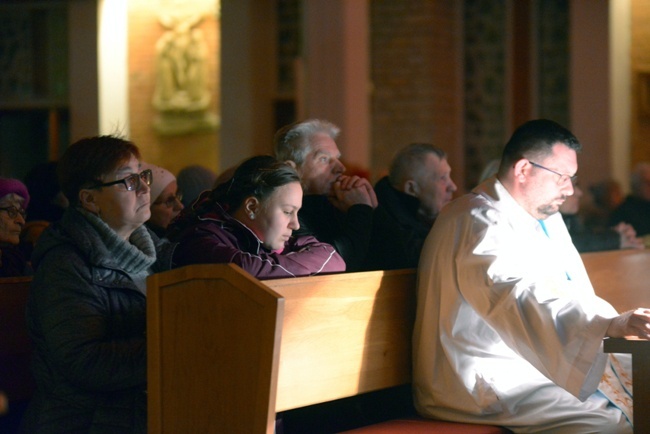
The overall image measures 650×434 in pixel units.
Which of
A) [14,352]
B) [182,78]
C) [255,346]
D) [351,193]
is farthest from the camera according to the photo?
[182,78]

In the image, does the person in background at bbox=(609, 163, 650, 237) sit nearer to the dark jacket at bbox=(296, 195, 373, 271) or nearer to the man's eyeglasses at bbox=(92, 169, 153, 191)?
the dark jacket at bbox=(296, 195, 373, 271)

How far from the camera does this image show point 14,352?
3.69 meters

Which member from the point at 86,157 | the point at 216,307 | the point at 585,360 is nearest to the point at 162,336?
the point at 216,307

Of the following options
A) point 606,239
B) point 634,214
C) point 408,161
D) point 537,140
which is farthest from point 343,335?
point 634,214

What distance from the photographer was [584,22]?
930 centimetres

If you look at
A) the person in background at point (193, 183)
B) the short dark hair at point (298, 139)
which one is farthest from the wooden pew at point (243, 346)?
the person in background at point (193, 183)

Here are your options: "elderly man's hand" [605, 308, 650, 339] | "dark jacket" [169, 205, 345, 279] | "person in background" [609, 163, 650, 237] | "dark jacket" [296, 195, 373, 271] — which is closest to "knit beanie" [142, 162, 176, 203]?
"dark jacket" [296, 195, 373, 271]

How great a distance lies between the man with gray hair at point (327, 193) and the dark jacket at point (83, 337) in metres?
1.03

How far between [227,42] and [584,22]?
10.5 ft

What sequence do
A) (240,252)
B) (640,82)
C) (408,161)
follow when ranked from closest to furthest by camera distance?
(240,252)
(408,161)
(640,82)

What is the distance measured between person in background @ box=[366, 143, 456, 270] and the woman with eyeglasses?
48.1 inches

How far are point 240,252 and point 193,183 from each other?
2309mm

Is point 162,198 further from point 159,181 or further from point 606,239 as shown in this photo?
point 606,239

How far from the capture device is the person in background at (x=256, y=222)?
11.3 ft
